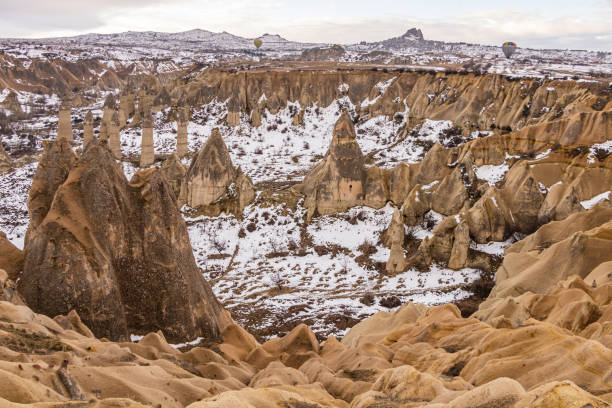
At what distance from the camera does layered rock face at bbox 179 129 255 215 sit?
35594 mm

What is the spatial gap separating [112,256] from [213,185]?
76.0ft

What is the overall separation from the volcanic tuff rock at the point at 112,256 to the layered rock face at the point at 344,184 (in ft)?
64.6

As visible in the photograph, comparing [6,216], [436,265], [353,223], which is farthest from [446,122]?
[6,216]

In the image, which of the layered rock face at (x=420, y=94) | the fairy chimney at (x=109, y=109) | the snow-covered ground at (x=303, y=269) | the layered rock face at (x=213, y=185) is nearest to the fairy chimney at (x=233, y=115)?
the layered rock face at (x=420, y=94)

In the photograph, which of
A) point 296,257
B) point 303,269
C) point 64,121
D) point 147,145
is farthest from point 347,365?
point 64,121

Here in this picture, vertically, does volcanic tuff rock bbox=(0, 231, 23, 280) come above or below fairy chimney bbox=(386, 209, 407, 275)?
above

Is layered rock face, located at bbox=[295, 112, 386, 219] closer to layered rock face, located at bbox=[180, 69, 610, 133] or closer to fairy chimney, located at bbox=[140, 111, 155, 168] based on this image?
layered rock face, located at bbox=[180, 69, 610, 133]

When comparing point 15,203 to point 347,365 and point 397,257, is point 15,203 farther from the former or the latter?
point 347,365

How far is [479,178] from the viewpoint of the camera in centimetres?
3083

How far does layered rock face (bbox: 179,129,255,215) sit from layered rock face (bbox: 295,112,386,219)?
235 inches

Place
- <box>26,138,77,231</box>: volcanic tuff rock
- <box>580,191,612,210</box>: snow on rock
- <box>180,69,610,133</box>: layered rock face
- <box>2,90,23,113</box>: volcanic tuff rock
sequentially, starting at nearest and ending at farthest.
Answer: <box>26,138,77,231</box>: volcanic tuff rock, <box>580,191,612,210</box>: snow on rock, <box>180,69,610,133</box>: layered rock face, <box>2,90,23,113</box>: volcanic tuff rock

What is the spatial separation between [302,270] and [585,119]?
22.3 metres

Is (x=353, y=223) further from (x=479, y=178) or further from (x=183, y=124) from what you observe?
(x=183, y=124)

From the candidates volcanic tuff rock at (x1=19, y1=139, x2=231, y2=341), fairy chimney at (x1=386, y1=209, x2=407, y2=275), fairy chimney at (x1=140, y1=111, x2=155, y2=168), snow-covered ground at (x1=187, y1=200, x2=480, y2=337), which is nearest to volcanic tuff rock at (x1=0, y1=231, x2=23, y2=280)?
volcanic tuff rock at (x1=19, y1=139, x2=231, y2=341)
